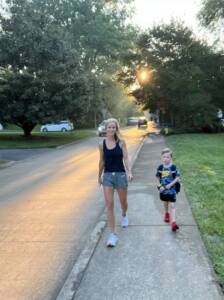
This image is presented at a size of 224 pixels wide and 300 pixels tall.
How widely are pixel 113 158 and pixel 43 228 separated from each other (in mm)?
1936

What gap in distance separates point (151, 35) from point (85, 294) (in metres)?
36.5

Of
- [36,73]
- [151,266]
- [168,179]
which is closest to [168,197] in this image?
[168,179]

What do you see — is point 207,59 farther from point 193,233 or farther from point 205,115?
point 193,233

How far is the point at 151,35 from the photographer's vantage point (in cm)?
3809

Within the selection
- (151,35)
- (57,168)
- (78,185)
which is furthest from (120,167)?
(151,35)

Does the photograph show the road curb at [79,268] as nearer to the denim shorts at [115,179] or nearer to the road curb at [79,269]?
the road curb at [79,269]

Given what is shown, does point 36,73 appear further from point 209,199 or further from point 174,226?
point 174,226

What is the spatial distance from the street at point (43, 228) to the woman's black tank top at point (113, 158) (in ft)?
3.94

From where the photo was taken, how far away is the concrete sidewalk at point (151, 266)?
158 inches

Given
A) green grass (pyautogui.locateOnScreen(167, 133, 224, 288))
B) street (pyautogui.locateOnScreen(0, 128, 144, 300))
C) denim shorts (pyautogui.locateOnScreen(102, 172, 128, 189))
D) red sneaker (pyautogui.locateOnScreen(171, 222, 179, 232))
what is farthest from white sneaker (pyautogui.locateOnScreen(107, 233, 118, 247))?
green grass (pyautogui.locateOnScreen(167, 133, 224, 288))

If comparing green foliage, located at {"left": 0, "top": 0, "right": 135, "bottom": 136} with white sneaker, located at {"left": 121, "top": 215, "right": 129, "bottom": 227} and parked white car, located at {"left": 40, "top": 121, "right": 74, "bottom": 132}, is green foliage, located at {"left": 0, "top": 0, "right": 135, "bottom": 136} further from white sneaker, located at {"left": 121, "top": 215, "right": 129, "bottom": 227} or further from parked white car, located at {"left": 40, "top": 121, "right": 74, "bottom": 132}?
white sneaker, located at {"left": 121, "top": 215, "right": 129, "bottom": 227}

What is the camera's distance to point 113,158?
588 centimetres

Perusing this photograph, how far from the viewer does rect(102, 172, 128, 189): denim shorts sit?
233 inches

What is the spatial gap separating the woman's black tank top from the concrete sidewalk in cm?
107
